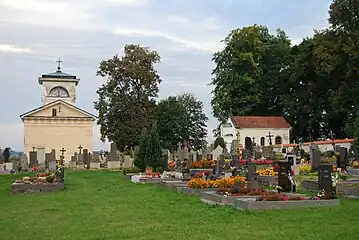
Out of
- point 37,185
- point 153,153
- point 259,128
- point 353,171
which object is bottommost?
point 37,185

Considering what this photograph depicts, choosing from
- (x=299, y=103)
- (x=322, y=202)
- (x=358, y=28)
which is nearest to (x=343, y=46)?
(x=358, y=28)

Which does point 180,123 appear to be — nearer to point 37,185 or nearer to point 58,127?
point 58,127

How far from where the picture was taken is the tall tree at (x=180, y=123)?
6612 centimetres

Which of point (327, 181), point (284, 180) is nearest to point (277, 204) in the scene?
point (327, 181)

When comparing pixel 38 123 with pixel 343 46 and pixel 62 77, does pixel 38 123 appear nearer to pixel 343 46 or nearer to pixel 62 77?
pixel 62 77

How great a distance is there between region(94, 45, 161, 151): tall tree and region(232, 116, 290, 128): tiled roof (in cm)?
869

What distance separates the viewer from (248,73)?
191 feet

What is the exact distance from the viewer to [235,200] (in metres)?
13.5

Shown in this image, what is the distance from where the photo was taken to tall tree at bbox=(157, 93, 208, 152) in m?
66.1

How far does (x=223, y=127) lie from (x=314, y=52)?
15189 millimetres

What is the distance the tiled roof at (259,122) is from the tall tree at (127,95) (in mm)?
8688

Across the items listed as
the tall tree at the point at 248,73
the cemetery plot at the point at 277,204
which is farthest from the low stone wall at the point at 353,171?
the tall tree at the point at 248,73

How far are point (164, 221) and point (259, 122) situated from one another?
46435 mm

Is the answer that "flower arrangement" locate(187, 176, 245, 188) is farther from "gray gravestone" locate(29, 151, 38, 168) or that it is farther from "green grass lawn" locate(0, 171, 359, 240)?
"gray gravestone" locate(29, 151, 38, 168)
